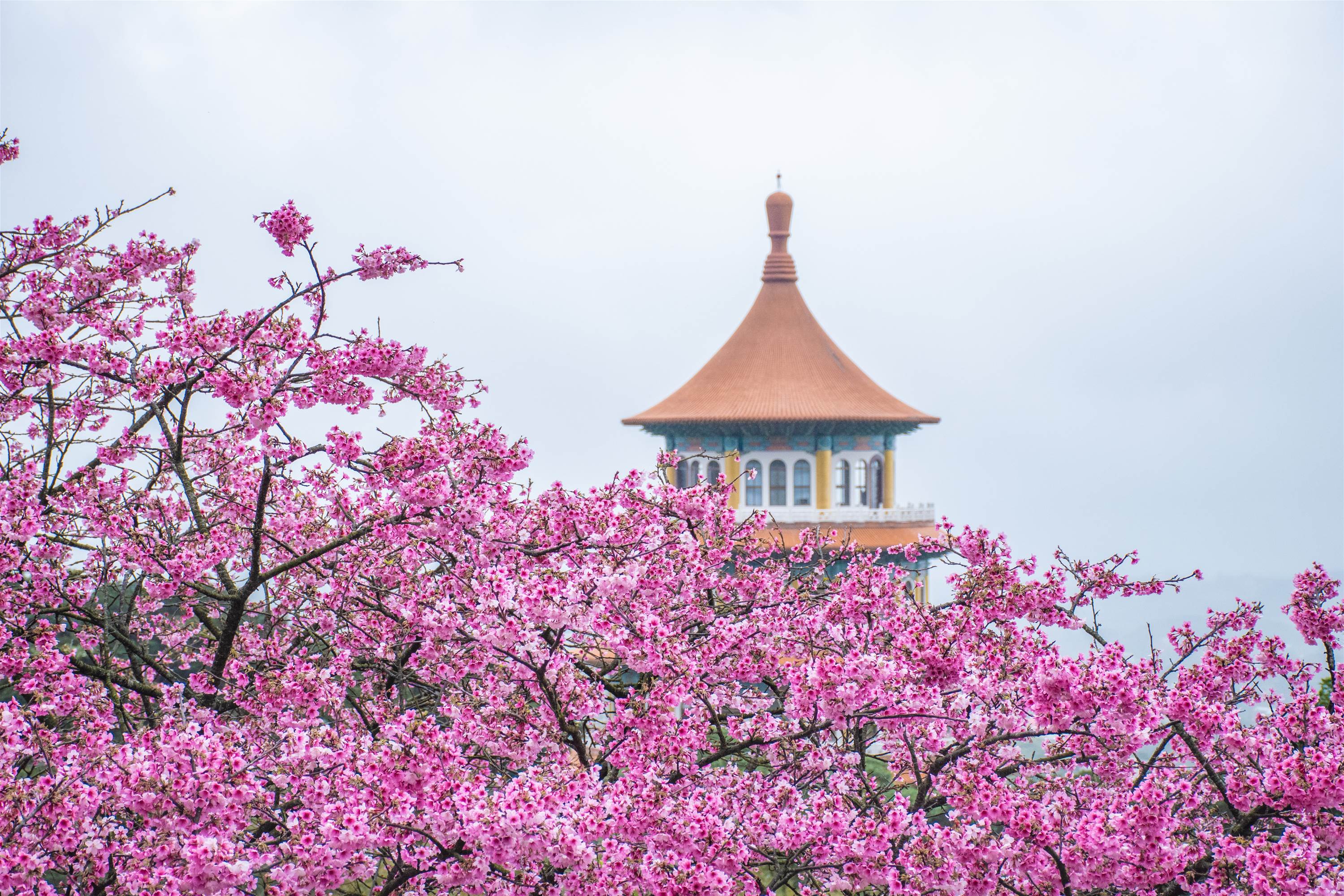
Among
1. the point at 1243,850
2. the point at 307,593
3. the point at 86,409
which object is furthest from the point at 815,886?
the point at 86,409

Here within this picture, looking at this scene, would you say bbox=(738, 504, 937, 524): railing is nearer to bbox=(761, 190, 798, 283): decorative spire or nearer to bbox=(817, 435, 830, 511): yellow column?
bbox=(817, 435, 830, 511): yellow column

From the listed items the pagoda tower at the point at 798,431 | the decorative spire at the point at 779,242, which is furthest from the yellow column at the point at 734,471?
the decorative spire at the point at 779,242

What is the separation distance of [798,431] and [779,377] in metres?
1.37

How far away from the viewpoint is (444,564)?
18.8 feet

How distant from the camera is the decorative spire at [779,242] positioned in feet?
102

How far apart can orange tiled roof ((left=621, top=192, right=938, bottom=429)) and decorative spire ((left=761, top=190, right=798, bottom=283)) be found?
2 centimetres

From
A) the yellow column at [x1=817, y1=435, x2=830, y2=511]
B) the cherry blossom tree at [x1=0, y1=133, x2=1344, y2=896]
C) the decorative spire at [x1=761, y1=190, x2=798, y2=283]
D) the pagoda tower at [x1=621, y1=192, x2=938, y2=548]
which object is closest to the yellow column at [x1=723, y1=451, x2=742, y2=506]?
the pagoda tower at [x1=621, y1=192, x2=938, y2=548]

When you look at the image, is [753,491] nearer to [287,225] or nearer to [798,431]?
[798,431]

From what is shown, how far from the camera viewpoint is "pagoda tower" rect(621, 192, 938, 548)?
91.5 ft

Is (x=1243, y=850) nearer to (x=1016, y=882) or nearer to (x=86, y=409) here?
(x=1016, y=882)

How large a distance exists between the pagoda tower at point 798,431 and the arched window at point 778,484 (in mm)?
20

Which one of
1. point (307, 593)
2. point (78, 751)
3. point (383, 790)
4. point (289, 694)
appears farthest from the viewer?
point (307, 593)

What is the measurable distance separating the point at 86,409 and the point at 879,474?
24.4m

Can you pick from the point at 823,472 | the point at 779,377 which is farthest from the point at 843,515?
the point at 779,377
